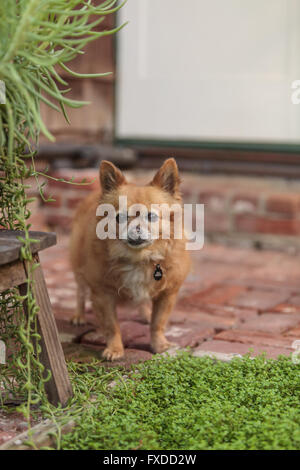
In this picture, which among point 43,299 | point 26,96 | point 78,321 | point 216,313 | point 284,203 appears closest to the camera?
point 26,96

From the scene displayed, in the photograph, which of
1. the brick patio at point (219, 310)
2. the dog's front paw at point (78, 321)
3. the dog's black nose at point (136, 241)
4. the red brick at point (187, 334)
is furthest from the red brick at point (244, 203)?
the dog's black nose at point (136, 241)

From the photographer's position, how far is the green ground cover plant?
199 centimetres

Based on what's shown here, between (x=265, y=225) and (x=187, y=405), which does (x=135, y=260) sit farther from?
(x=265, y=225)

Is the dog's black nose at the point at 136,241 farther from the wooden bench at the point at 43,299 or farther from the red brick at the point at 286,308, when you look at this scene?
the red brick at the point at 286,308

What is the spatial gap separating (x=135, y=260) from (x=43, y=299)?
77 centimetres

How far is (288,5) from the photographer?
18.0 feet

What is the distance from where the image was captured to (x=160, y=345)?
9.66 ft

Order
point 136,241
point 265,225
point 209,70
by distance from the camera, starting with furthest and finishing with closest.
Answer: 1. point 209,70
2. point 265,225
3. point 136,241

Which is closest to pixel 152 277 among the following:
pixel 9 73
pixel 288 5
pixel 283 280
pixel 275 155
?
pixel 9 73

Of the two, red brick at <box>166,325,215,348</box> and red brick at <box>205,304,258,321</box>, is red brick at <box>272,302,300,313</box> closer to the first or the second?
red brick at <box>205,304,258,321</box>

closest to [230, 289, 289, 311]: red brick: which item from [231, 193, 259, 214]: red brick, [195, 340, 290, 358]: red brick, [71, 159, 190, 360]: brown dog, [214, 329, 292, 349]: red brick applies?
[214, 329, 292, 349]: red brick

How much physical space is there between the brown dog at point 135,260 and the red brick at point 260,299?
0.91 m

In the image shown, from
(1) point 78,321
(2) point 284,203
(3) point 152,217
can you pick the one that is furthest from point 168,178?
(2) point 284,203

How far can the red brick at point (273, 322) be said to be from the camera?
3.30 metres
